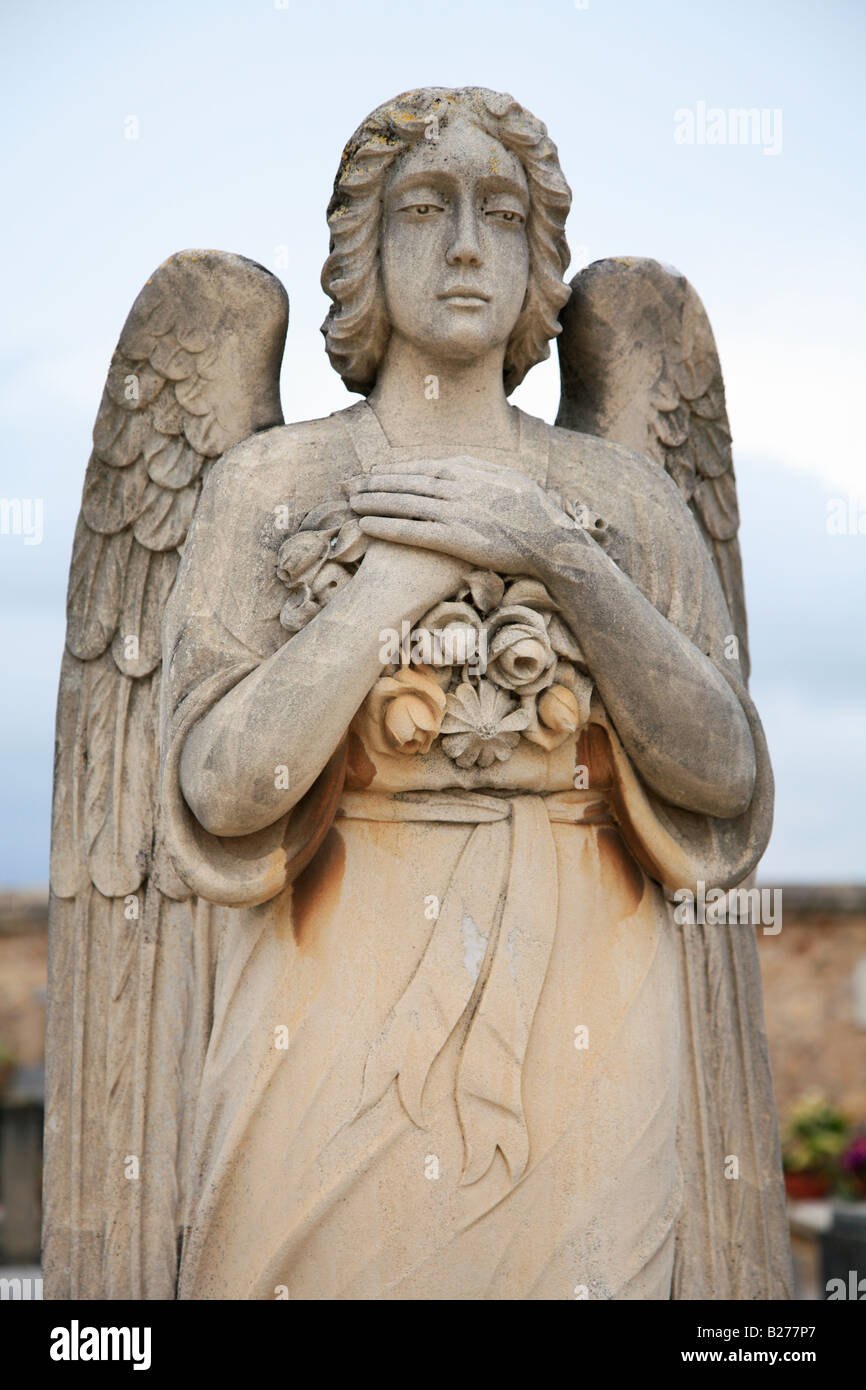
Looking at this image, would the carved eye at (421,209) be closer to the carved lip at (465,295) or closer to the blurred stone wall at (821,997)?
the carved lip at (465,295)

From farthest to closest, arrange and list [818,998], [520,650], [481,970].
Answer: [818,998] < [481,970] < [520,650]

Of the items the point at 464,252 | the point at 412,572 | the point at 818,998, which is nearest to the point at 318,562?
the point at 412,572

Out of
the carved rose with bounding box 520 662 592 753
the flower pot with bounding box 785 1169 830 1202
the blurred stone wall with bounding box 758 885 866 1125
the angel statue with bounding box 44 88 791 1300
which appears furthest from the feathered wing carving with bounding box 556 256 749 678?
the blurred stone wall with bounding box 758 885 866 1125

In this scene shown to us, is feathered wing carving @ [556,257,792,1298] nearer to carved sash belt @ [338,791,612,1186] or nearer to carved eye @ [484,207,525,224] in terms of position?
carved eye @ [484,207,525,224]

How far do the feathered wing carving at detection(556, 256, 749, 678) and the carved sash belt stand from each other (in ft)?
3.87

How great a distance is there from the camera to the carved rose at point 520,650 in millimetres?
3490

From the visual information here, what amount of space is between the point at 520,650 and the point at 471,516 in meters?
0.27

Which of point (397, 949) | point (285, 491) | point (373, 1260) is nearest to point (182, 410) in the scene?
point (285, 491)

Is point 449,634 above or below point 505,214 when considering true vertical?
below

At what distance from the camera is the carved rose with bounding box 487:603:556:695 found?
3490mm

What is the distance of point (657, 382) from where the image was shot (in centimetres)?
452

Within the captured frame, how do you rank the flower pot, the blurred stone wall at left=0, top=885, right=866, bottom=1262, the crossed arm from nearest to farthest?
the crossed arm, the flower pot, the blurred stone wall at left=0, top=885, right=866, bottom=1262

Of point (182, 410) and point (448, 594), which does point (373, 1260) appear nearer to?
point (448, 594)

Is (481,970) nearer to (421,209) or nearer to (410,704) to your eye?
(410,704)
